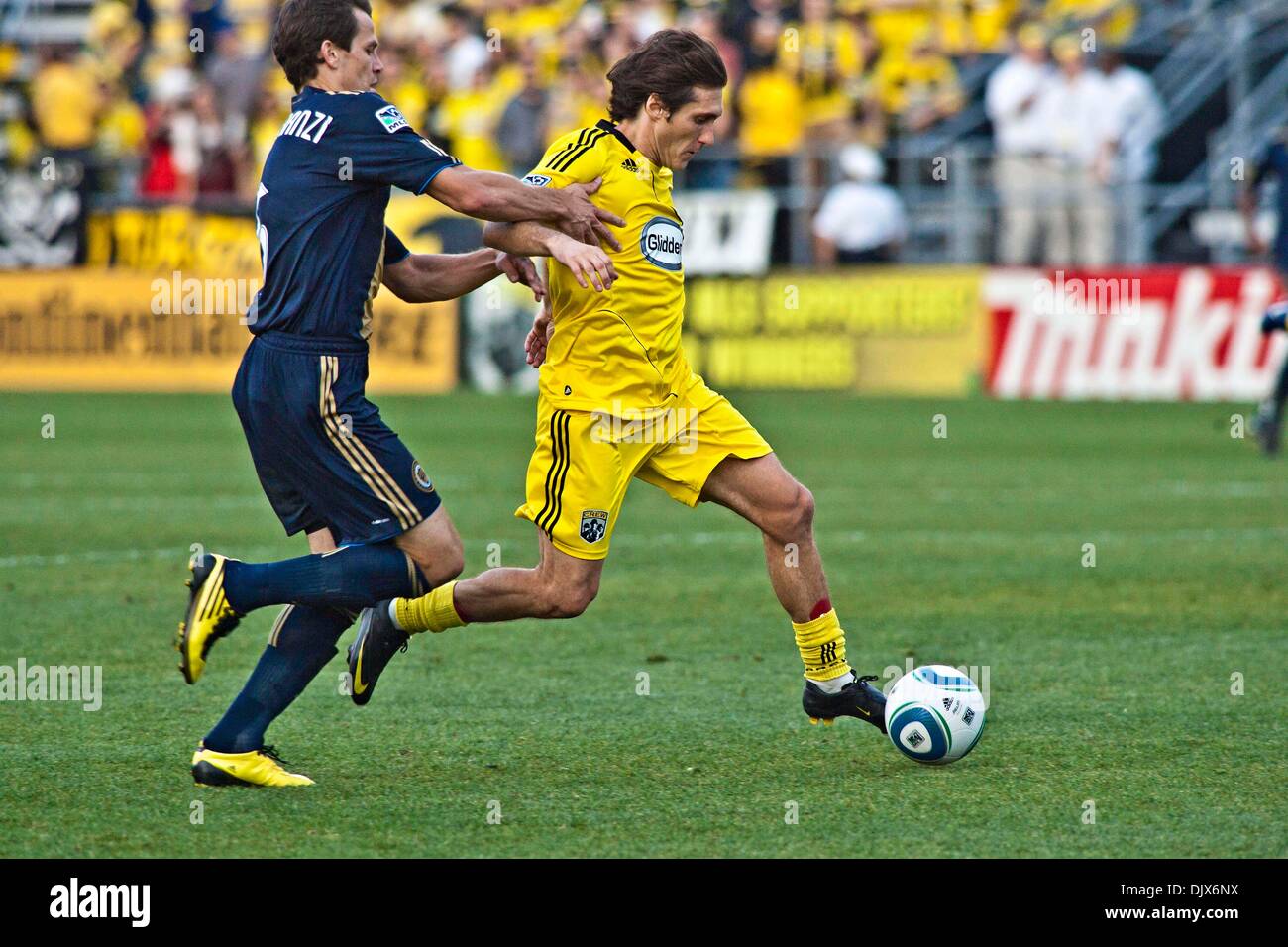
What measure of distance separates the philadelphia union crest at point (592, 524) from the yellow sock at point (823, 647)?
677mm

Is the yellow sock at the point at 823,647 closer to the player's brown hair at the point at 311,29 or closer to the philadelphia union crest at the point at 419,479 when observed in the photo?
the philadelphia union crest at the point at 419,479

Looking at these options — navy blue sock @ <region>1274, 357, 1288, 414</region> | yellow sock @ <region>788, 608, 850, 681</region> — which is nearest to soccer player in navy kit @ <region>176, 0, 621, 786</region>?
yellow sock @ <region>788, 608, 850, 681</region>

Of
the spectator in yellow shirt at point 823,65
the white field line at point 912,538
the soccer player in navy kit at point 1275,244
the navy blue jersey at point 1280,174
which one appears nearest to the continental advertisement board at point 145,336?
the spectator in yellow shirt at point 823,65

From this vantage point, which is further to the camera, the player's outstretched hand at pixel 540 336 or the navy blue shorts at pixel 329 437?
the player's outstretched hand at pixel 540 336

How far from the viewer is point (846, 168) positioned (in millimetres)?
20688

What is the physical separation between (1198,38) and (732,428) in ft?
53.7

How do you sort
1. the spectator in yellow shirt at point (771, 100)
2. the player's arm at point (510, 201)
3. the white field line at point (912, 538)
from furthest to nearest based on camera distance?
the spectator in yellow shirt at point (771, 100) → the white field line at point (912, 538) → the player's arm at point (510, 201)

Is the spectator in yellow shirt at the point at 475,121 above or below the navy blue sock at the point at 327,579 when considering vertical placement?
above

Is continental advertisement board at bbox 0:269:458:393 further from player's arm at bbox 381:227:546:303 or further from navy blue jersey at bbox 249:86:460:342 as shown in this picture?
navy blue jersey at bbox 249:86:460:342

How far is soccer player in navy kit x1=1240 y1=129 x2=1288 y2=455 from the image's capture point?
14.9m

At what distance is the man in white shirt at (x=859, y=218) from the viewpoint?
20.5m

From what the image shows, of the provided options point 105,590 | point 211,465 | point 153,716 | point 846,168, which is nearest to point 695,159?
point 846,168
